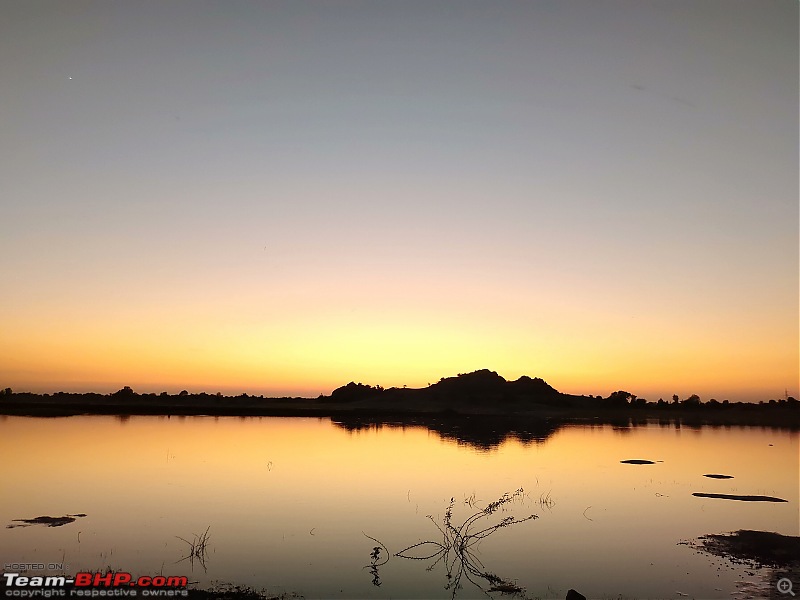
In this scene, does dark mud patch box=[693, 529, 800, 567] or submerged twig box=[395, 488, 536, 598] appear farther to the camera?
dark mud patch box=[693, 529, 800, 567]

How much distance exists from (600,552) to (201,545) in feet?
45.5

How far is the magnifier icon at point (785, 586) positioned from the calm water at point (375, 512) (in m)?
0.74

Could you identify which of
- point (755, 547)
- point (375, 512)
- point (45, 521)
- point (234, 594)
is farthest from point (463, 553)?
point (45, 521)

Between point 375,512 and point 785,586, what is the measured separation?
53.6 ft

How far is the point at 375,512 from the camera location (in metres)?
28.6

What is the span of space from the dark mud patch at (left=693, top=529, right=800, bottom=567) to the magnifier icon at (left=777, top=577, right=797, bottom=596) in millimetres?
2476

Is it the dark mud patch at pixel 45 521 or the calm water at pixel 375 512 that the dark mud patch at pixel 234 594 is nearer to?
the calm water at pixel 375 512

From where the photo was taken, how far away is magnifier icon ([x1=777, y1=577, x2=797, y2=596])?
1684cm

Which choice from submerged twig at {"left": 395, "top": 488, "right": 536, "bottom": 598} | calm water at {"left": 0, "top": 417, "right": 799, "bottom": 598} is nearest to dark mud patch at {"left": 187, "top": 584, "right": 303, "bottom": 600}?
calm water at {"left": 0, "top": 417, "right": 799, "bottom": 598}

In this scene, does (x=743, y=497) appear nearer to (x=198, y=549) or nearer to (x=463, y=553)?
(x=463, y=553)

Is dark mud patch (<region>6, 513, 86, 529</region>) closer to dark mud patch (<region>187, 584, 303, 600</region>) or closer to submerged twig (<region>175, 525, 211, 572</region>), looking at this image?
submerged twig (<region>175, 525, 211, 572</region>)

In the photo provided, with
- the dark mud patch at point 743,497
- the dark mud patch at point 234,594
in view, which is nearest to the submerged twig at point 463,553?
the dark mud patch at point 234,594

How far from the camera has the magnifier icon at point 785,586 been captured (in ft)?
55.3

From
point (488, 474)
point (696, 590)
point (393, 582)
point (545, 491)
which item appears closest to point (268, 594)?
point (393, 582)
